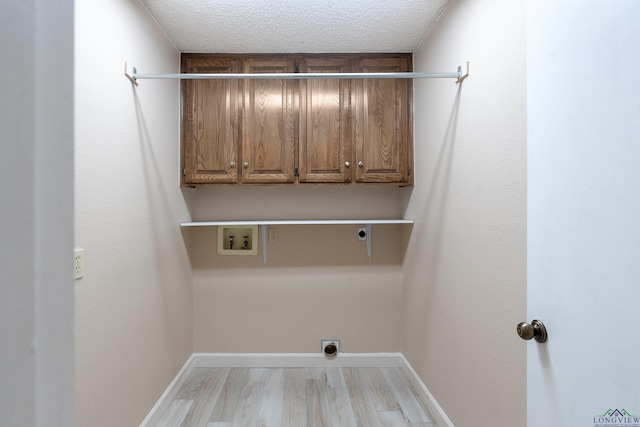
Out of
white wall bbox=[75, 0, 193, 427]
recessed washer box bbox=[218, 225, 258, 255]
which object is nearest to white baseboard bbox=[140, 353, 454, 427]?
white wall bbox=[75, 0, 193, 427]

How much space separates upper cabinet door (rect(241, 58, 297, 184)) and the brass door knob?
178 cm

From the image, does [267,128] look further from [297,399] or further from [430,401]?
[430,401]

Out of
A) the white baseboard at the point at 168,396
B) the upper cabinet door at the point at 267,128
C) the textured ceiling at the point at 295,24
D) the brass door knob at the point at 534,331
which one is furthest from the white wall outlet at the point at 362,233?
the brass door knob at the point at 534,331

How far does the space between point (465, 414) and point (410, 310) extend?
87 centimetres

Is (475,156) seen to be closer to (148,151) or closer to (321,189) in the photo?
(321,189)

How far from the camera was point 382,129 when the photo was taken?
2.33m

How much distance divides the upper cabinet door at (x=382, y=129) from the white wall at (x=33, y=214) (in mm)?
2101

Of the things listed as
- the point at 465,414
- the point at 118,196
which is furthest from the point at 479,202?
the point at 118,196

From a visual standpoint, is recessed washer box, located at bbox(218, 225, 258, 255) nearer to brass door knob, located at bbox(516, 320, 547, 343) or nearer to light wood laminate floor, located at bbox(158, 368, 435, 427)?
light wood laminate floor, located at bbox(158, 368, 435, 427)

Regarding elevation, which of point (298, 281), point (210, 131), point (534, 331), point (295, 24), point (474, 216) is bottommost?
point (298, 281)

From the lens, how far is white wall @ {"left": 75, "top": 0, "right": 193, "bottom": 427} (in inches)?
49.9

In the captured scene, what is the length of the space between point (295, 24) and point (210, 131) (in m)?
0.93

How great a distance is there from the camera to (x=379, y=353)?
2562 mm

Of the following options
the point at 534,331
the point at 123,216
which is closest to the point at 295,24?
the point at 123,216
